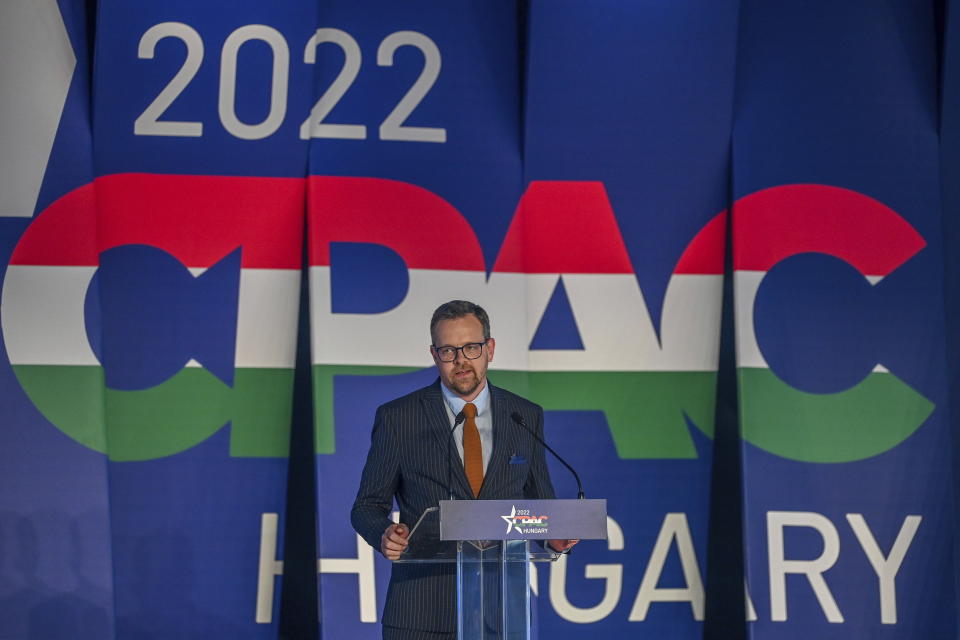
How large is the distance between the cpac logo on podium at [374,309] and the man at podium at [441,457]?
2125 mm

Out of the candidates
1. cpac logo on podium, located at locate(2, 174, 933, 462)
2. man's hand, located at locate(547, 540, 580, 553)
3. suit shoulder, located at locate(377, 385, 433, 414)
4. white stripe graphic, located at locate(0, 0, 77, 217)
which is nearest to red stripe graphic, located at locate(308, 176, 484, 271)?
cpac logo on podium, located at locate(2, 174, 933, 462)

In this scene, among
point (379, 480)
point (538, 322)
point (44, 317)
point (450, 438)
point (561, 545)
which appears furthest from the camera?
point (538, 322)

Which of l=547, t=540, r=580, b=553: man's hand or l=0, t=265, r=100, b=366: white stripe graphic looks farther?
l=0, t=265, r=100, b=366: white stripe graphic

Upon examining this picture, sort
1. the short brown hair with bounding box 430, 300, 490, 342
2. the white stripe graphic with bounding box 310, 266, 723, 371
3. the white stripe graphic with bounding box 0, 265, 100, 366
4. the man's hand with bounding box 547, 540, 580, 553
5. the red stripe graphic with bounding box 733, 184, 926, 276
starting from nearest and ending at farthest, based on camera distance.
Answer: the man's hand with bounding box 547, 540, 580, 553 < the short brown hair with bounding box 430, 300, 490, 342 < the white stripe graphic with bounding box 0, 265, 100, 366 < the white stripe graphic with bounding box 310, 266, 723, 371 < the red stripe graphic with bounding box 733, 184, 926, 276

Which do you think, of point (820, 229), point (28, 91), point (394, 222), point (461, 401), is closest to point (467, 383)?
point (461, 401)

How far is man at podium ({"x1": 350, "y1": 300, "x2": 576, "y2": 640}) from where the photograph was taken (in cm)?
262

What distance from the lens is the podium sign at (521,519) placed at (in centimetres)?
231

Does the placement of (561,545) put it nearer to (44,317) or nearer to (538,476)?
(538,476)

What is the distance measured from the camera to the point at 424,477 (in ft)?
8.86

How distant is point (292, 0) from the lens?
5.04m

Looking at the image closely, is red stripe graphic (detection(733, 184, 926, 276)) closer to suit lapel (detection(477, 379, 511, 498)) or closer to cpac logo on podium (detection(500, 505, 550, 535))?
suit lapel (detection(477, 379, 511, 498))

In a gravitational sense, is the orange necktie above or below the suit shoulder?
below

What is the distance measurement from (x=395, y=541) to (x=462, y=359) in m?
0.53

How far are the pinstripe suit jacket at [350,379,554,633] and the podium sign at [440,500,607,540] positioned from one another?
285 mm
